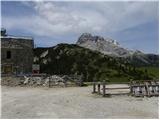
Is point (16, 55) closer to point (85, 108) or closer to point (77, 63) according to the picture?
point (85, 108)

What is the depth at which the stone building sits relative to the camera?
4917 centimetres

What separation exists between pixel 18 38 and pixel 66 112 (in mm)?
31549

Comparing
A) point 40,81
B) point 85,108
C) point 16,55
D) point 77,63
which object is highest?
point 16,55

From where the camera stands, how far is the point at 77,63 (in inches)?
3211

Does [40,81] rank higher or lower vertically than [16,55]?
lower

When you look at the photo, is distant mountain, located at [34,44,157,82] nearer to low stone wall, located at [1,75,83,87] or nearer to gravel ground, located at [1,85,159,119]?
low stone wall, located at [1,75,83,87]

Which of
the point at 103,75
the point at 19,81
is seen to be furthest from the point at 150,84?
the point at 103,75

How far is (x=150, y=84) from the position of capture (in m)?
29.6

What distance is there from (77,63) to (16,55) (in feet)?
107

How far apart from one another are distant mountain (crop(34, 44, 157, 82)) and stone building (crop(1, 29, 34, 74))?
2359 cm

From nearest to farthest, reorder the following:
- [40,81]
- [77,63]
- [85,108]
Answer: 1. [85,108]
2. [40,81]
3. [77,63]

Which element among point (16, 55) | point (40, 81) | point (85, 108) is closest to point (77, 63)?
point (16, 55)

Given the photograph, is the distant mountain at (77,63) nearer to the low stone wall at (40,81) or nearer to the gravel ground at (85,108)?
the low stone wall at (40,81)

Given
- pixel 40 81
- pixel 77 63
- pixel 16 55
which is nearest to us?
pixel 40 81
